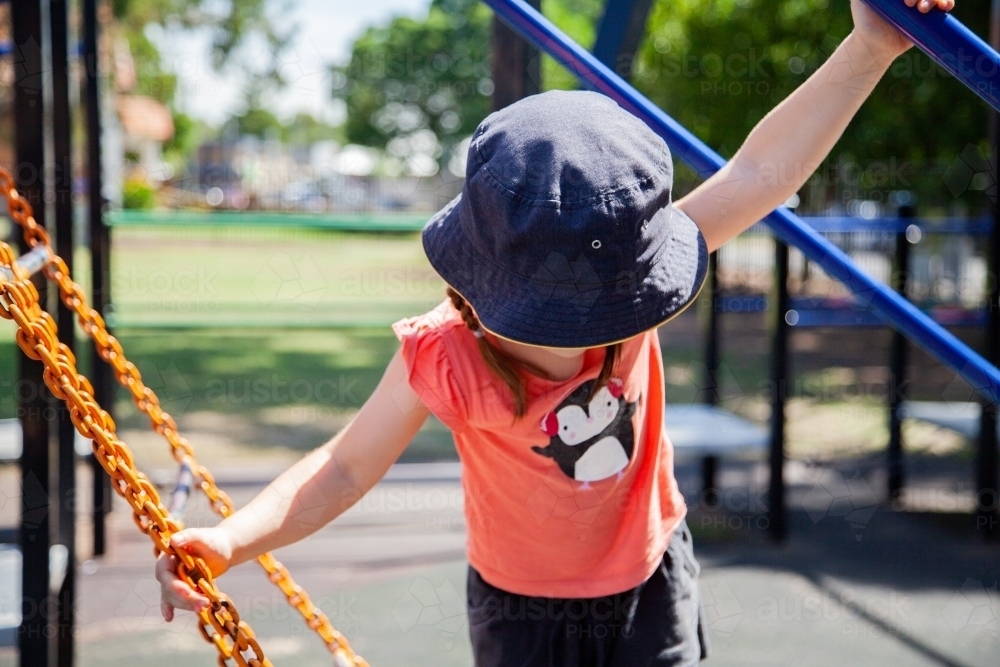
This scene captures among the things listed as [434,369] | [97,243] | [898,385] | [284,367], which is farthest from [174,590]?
[284,367]

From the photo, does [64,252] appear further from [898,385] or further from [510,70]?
[898,385]

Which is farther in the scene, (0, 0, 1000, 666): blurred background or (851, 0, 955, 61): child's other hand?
(0, 0, 1000, 666): blurred background

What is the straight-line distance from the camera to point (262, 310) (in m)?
8.92

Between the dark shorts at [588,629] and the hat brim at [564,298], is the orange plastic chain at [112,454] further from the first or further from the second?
the hat brim at [564,298]

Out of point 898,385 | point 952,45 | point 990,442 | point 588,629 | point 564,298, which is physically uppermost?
point 952,45

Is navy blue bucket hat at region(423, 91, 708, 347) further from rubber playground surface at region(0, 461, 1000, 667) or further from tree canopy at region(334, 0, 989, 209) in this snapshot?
tree canopy at region(334, 0, 989, 209)

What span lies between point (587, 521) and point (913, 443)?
4.38 metres

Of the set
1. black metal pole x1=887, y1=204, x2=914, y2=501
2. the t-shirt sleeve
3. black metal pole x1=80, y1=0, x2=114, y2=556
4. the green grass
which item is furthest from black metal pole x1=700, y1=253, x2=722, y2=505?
the t-shirt sleeve

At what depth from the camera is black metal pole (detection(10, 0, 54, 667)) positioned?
216 centimetres

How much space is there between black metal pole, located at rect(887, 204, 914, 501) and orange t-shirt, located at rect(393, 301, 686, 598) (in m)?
2.89

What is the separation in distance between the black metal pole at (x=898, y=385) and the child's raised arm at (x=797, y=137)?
108 inches

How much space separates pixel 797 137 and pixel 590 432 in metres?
0.53

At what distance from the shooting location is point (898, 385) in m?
4.15

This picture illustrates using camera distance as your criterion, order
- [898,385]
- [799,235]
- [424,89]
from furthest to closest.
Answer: [424,89], [898,385], [799,235]
